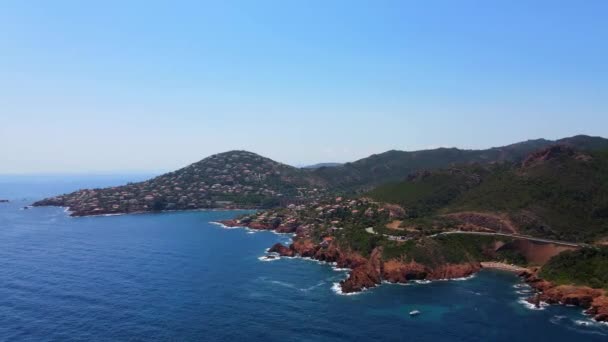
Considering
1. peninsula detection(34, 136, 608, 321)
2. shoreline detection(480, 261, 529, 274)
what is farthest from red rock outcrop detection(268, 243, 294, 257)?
shoreline detection(480, 261, 529, 274)

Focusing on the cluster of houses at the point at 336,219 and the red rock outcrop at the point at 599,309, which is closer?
the red rock outcrop at the point at 599,309

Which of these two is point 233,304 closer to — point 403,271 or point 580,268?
point 403,271

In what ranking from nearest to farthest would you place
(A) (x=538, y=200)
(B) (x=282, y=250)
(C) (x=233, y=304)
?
(C) (x=233, y=304) → (B) (x=282, y=250) → (A) (x=538, y=200)

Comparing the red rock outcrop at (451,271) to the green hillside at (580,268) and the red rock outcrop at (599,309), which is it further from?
the red rock outcrop at (599,309)

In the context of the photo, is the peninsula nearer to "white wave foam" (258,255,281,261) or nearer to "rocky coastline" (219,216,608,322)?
"rocky coastline" (219,216,608,322)

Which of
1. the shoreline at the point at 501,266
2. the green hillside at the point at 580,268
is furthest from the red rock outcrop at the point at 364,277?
the green hillside at the point at 580,268

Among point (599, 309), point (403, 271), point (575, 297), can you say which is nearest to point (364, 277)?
point (403, 271)
